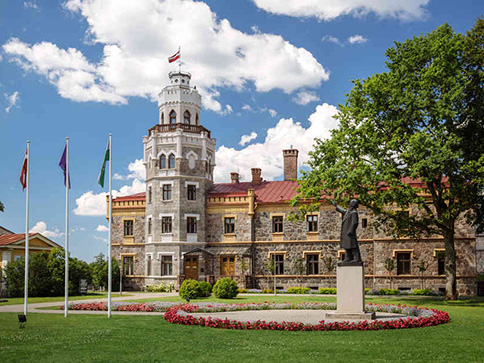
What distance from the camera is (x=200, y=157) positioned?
43.5 meters

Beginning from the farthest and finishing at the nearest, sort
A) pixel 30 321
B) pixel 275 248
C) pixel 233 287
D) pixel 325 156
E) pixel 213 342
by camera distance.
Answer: pixel 275 248
pixel 233 287
pixel 325 156
pixel 30 321
pixel 213 342

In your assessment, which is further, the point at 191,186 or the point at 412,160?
the point at 191,186

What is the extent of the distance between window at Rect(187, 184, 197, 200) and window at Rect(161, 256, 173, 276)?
5242 mm

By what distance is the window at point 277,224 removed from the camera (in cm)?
4197

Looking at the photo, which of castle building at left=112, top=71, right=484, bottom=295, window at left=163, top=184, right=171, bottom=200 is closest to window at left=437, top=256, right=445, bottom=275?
castle building at left=112, top=71, right=484, bottom=295

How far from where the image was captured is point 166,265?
4184cm

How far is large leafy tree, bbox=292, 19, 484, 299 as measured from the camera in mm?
26484

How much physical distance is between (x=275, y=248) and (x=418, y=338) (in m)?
27.5

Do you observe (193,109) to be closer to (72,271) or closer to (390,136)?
(72,271)

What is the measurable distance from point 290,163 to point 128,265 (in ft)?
55.3

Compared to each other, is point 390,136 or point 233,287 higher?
point 390,136

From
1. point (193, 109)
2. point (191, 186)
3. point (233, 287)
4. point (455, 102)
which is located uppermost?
point (193, 109)

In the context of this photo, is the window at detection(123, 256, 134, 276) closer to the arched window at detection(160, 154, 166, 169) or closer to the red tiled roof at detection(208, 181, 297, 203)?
the arched window at detection(160, 154, 166, 169)

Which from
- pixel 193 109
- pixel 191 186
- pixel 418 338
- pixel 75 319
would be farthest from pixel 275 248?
pixel 418 338
